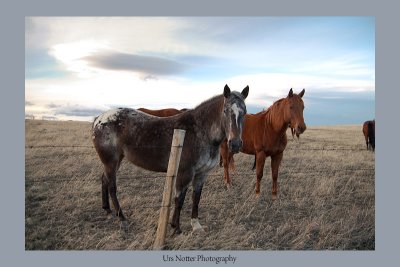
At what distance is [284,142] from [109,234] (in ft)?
14.0

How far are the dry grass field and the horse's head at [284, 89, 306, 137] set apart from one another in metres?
1.71

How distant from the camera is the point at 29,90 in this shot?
7.31 meters

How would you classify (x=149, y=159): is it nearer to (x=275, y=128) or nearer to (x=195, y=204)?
(x=195, y=204)

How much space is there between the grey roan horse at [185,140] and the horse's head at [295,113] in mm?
1741

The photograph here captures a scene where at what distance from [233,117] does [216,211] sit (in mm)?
2466

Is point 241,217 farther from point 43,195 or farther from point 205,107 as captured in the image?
point 43,195

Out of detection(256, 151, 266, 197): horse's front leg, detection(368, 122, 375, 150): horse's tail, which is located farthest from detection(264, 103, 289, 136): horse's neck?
detection(368, 122, 375, 150): horse's tail

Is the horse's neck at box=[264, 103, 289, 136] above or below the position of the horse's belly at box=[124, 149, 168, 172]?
above

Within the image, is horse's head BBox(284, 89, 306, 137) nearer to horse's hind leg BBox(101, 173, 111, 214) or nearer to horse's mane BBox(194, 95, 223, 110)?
horse's mane BBox(194, 95, 223, 110)

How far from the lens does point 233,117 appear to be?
535 cm

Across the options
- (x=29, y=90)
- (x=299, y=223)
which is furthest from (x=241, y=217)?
(x=29, y=90)

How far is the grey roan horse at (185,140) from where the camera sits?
5590 mm

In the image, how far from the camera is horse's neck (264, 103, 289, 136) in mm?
7562

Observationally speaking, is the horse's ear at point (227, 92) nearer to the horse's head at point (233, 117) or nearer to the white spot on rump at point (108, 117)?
the horse's head at point (233, 117)
